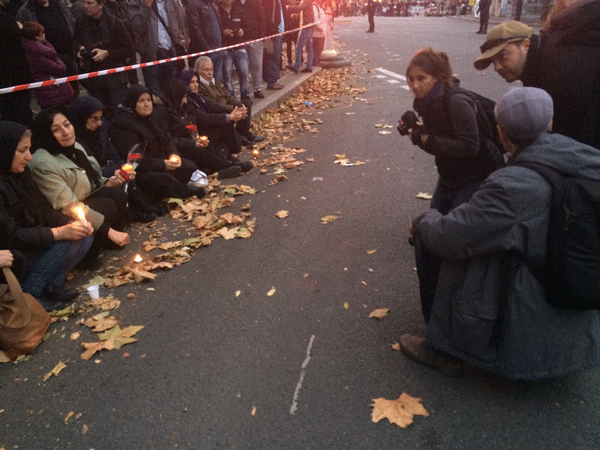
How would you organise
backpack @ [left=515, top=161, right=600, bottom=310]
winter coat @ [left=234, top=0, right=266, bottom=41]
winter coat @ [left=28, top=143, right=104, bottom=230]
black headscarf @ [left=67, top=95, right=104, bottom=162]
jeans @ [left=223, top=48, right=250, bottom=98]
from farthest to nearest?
winter coat @ [left=234, top=0, right=266, bottom=41] < jeans @ [left=223, top=48, right=250, bottom=98] < black headscarf @ [left=67, top=95, right=104, bottom=162] < winter coat @ [left=28, top=143, right=104, bottom=230] < backpack @ [left=515, top=161, right=600, bottom=310]

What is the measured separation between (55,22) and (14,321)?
5.85m

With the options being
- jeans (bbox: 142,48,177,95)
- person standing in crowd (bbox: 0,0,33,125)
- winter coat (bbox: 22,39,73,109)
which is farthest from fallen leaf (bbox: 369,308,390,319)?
jeans (bbox: 142,48,177,95)

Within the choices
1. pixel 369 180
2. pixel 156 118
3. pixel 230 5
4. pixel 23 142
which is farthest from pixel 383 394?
pixel 230 5

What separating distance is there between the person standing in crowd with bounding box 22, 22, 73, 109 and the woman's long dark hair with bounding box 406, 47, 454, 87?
5.41 metres

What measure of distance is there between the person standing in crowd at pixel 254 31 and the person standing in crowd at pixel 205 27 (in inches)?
38.2

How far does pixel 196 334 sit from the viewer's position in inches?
136

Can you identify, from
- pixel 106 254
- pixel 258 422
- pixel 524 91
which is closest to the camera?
pixel 524 91

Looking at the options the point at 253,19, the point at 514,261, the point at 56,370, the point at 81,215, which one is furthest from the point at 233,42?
the point at 514,261

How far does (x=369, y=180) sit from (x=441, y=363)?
11.7 ft

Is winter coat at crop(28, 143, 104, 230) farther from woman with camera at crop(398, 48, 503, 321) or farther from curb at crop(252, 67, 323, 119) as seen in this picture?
curb at crop(252, 67, 323, 119)

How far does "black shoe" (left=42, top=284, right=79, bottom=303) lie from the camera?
3.88m

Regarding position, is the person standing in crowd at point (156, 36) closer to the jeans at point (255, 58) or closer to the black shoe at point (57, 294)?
the jeans at point (255, 58)

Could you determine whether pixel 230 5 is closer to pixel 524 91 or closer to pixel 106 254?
pixel 106 254

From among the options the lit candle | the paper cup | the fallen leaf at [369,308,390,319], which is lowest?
the paper cup
